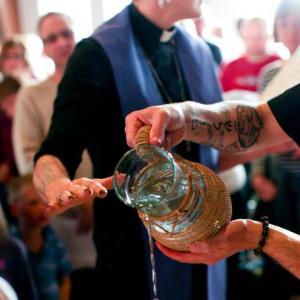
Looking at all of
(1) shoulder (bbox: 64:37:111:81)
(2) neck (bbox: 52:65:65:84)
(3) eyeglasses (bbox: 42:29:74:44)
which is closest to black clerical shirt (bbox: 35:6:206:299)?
(1) shoulder (bbox: 64:37:111:81)

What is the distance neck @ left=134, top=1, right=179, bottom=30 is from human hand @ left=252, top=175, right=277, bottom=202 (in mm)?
834

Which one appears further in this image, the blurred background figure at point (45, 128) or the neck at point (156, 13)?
the blurred background figure at point (45, 128)

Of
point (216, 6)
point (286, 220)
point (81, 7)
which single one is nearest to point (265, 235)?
point (286, 220)

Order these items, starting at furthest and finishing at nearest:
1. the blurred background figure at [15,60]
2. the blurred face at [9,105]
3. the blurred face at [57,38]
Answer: the blurred background figure at [15,60], the blurred face at [9,105], the blurred face at [57,38]

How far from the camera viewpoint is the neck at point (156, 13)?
42.5 inches

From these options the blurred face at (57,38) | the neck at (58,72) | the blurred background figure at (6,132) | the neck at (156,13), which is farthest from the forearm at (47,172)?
the blurred background figure at (6,132)

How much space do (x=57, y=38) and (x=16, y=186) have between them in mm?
526

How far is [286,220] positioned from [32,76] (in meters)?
1.51

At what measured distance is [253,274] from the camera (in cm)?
161

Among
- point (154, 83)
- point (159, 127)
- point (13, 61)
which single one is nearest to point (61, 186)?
point (159, 127)

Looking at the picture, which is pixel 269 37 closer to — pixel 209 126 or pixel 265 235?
pixel 209 126

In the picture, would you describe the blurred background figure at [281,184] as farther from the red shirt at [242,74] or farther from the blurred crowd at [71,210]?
the red shirt at [242,74]

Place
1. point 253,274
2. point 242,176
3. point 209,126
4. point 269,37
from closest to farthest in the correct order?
point 209,126
point 242,176
point 253,274
point 269,37

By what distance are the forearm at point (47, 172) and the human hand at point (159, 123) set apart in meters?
0.14
